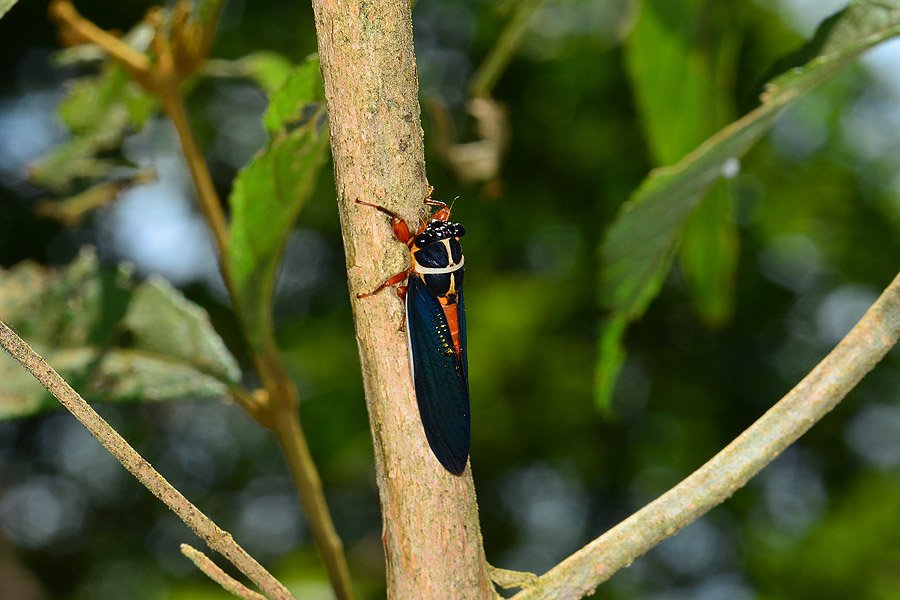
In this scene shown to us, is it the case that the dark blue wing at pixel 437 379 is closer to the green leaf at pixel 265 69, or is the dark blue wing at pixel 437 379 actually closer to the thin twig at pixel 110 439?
the thin twig at pixel 110 439

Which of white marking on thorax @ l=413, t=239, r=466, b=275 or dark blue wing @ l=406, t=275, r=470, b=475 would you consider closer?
dark blue wing @ l=406, t=275, r=470, b=475

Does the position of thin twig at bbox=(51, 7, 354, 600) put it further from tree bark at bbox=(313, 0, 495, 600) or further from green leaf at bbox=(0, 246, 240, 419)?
tree bark at bbox=(313, 0, 495, 600)

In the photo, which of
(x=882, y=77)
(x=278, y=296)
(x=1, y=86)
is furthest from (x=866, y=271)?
(x=1, y=86)

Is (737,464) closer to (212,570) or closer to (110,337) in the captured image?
(212,570)

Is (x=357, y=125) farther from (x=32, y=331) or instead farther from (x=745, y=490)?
(x=745, y=490)

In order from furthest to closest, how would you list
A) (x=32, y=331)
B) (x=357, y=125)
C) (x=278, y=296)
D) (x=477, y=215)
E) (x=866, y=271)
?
(x=278, y=296), (x=866, y=271), (x=477, y=215), (x=32, y=331), (x=357, y=125)

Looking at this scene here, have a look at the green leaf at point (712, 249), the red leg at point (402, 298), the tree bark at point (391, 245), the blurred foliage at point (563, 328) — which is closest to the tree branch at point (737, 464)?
the tree bark at point (391, 245)

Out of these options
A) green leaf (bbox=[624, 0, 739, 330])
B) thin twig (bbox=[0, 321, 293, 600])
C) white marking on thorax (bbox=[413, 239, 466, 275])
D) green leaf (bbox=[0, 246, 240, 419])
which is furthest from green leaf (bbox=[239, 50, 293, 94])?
thin twig (bbox=[0, 321, 293, 600])

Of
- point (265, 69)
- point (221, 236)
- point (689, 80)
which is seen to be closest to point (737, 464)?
point (221, 236)
